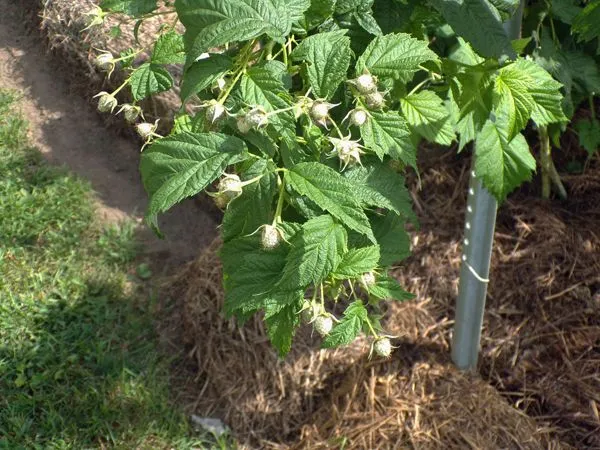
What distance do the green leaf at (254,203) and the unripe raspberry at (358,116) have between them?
0.15 m

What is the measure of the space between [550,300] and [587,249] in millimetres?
235

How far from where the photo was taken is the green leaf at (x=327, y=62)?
3.90 feet

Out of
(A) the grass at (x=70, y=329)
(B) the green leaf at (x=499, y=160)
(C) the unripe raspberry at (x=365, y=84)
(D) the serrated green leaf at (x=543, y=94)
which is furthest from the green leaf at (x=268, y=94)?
(A) the grass at (x=70, y=329)

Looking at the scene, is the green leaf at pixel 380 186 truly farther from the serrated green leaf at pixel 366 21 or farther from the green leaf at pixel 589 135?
the green leaf at pixel 589 135

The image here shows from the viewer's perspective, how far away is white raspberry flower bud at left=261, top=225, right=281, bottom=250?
45.5 inches

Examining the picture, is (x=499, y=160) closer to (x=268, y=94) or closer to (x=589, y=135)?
(x=268, y=94)

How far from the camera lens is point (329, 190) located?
117 cm

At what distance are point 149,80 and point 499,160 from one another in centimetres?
81

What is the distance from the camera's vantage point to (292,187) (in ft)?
3.99

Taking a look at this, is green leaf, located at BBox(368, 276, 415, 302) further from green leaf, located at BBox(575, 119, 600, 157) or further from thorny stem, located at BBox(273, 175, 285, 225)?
green leaf, located at BBox(575, 119, 600, 157)

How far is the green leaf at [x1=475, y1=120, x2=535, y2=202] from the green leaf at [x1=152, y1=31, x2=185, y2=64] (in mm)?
706

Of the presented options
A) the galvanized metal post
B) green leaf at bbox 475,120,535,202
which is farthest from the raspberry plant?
the galvanized metal post

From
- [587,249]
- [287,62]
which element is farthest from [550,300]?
[287,62]

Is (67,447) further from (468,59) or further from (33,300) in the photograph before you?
(468,59)
